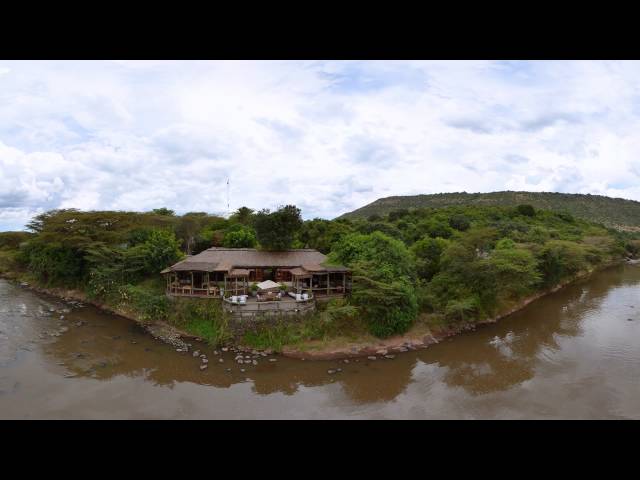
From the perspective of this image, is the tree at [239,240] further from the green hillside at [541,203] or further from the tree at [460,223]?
the green hillside at [541,203]

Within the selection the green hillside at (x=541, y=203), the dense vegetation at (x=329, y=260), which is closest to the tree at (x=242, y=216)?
the dense vegetation at (x=329, y=260)

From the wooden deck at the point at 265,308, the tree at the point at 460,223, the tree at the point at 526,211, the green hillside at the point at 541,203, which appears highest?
the green hillside at the point at 541,203

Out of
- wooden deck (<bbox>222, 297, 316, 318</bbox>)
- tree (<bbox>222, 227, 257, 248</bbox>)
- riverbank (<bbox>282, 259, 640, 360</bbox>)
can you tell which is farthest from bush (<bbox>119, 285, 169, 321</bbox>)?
riverbank (<bbox>282, 259, 640, 360</bbox>)

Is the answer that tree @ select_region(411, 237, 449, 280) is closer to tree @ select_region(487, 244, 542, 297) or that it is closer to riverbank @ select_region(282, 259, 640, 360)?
tree @ select_region(487, 244, 542, 297)

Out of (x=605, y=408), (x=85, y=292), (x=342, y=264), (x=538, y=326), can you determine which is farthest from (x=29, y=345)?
(x=538, y=326)

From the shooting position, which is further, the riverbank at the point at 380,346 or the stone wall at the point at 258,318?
the stone wall at the point at 258,318
